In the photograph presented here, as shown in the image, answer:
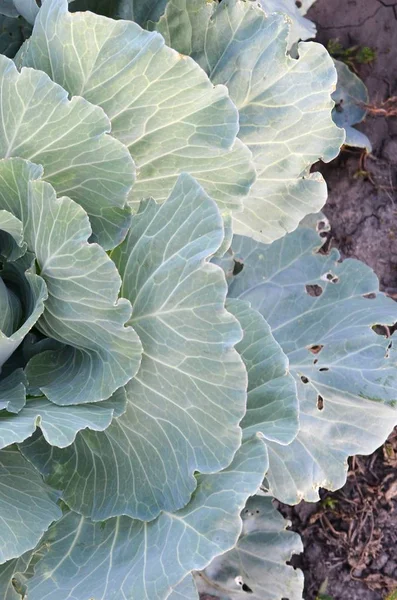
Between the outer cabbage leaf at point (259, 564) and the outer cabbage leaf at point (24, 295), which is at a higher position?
the outer cabbage leaf at point (24, 295)

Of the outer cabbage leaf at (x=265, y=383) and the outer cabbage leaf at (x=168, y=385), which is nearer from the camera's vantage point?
the outer cabbage leaf at (x=168, y=385)

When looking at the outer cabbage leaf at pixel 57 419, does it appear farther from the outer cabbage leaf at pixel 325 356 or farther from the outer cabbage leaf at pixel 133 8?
the outer cabbage leaf at pixel 133 8

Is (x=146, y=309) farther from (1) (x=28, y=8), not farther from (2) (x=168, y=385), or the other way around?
(1) (x=28, y=8)

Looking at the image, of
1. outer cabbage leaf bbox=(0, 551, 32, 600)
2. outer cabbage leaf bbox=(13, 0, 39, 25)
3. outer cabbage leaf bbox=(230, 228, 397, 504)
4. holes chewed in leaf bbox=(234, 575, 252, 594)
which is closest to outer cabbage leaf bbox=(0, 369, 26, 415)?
outer cabbage leaf bbox=(0, 551, 32, 600)

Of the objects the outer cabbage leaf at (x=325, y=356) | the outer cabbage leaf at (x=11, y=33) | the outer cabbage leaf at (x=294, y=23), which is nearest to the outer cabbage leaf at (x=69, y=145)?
the outer cabbage leaf at (x=11, y=33)

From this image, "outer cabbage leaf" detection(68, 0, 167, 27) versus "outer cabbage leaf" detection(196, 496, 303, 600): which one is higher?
"outer cabbage leaf" detection(68, 0, 167, 27)

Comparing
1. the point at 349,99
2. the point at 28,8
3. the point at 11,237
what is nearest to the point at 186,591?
the point at 11,237

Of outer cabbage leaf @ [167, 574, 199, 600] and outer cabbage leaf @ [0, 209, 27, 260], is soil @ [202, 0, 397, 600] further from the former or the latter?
outer cabbage leaf @ [0, 209, 27, 260]
